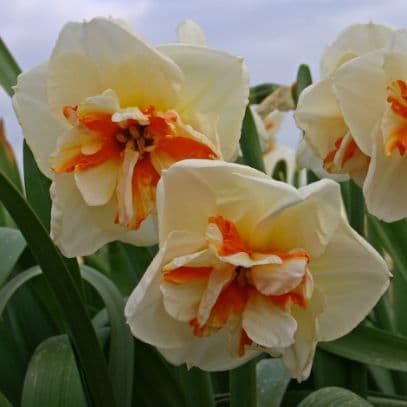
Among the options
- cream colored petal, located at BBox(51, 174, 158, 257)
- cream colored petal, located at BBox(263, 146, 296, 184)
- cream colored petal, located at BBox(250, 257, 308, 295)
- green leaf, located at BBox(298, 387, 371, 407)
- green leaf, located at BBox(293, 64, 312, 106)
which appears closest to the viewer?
cream colored petal, located at BBox(250, 257, 308, 295)

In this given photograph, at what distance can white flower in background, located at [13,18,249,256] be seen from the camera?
60 centimetres

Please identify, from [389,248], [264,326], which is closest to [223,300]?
[264,326]

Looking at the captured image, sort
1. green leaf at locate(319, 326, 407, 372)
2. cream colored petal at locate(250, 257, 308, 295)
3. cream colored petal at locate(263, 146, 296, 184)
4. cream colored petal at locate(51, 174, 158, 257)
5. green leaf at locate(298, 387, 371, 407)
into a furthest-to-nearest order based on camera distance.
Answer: cream colored petal at locate(263, 146, 296, 184), green leaf at locate(319, 326, 407, 372), green leaf at locate(298, 387, 371, 407), cream colored petal at locate(51, 174, 158, 257), cream colored petal at locate(250, 257, 308, 295)

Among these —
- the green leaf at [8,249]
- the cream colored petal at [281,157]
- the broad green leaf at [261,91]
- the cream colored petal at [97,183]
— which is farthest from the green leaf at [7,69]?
the cream colored petal at [281,157]

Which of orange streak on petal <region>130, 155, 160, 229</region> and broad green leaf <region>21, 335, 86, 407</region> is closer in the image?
orange streak on petal <region>130, 155, 160, 229</region>

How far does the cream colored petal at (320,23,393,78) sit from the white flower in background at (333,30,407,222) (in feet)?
0.14

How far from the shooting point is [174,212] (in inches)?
22.1

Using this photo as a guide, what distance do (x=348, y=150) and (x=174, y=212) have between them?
0.19 m

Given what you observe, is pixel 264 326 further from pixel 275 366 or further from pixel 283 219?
pixel 275 366

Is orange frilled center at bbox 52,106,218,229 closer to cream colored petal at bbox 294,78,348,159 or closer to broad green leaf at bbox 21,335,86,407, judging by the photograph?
cream colored petal at bbox 294,78,348,159

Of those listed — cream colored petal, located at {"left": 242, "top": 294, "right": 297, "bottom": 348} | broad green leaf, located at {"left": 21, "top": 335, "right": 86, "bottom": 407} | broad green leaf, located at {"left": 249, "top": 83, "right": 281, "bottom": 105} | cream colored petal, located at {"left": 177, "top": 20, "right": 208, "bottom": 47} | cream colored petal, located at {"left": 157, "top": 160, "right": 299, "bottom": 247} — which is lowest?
broad green leaf, located at {"left": 249, "top": 83, "right": 281, "bottom": 105}

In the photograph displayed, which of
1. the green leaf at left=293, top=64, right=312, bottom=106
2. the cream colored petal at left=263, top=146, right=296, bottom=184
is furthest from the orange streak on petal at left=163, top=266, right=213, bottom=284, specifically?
the cream colored petal at left=263, top=146, right=296, bottom=184

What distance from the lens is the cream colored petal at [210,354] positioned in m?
0.59

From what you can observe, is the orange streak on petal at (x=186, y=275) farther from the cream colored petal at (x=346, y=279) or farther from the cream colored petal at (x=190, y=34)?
the cream colored petal at (x=190, y=34)
